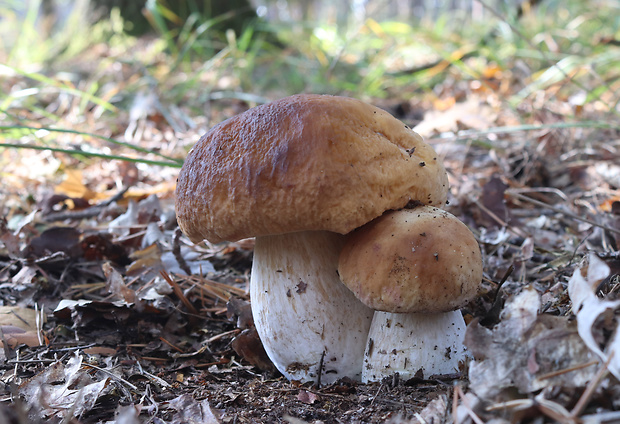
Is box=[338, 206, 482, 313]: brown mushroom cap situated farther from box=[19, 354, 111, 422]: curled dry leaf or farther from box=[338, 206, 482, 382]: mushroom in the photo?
box=[19, 354, 111, 422]: curled dry leaf

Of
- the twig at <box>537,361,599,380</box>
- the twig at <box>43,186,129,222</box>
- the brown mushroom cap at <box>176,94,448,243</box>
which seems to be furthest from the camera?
the twig at <box>43,186,129,222</box>

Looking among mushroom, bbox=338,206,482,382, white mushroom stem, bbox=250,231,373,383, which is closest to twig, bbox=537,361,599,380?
mushroom, bbox=338,206,482,382

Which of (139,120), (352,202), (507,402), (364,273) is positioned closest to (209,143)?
(352,202)

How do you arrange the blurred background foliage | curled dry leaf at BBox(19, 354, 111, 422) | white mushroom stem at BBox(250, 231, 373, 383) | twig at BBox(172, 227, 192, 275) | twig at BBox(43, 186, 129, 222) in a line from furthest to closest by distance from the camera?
the blurred background foliage
twig at BBox(43, 186, 129, 222)
twig at BBox(172, 227, 192, 275)
white mushroom stem at BBox(250, 231, 373, 383)
curled dry leaf at BBox(19, 354, 111, 422)

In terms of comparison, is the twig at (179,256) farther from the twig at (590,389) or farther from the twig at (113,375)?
the twig at (590,389)

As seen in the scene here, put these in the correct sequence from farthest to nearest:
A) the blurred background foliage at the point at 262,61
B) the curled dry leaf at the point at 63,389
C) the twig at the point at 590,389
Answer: the blurred background foliage at the point at 262,61
the curled dry leaf at the point at 63,389
the twig at the point at 590,389

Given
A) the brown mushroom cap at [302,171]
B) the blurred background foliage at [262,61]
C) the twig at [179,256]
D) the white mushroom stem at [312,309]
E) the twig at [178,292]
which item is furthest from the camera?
the blurred background foliage at [262,61]

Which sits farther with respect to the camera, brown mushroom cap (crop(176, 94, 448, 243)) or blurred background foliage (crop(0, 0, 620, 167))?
blurred background foliage (crop(0, 0, 620, 167))

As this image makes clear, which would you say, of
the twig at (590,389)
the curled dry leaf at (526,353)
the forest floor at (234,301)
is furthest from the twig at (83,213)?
the twig at (590,389)
